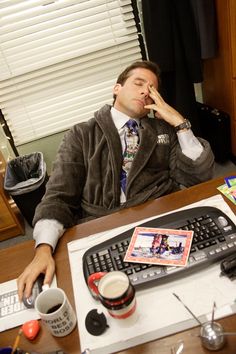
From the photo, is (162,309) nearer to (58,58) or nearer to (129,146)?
(129,146)

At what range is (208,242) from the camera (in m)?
0.87

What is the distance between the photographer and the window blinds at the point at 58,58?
2.40 m

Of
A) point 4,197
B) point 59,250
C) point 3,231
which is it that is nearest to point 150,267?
point 59,250

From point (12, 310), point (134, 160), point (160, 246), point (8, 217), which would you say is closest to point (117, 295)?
point (160, 246)

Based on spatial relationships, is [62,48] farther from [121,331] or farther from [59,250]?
[121,331]

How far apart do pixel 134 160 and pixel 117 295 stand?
0.75 metres

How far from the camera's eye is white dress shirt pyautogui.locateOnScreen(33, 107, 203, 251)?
1058 mm

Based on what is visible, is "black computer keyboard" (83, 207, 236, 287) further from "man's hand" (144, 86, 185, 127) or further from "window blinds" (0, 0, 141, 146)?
"window blinds" (0, 0, 141, 146)

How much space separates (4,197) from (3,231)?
33cm

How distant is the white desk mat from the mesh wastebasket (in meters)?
1.55

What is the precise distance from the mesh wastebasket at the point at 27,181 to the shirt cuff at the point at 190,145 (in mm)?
1318

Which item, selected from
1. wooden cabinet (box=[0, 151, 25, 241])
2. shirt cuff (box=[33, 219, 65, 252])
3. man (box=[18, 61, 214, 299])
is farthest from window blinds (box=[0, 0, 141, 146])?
shirt cuff (box=[33, 219, 65, 252])

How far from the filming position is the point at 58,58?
8.30ft

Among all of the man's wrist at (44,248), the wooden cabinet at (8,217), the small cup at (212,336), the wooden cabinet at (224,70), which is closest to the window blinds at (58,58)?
the wooden cabinet at (8,217)
